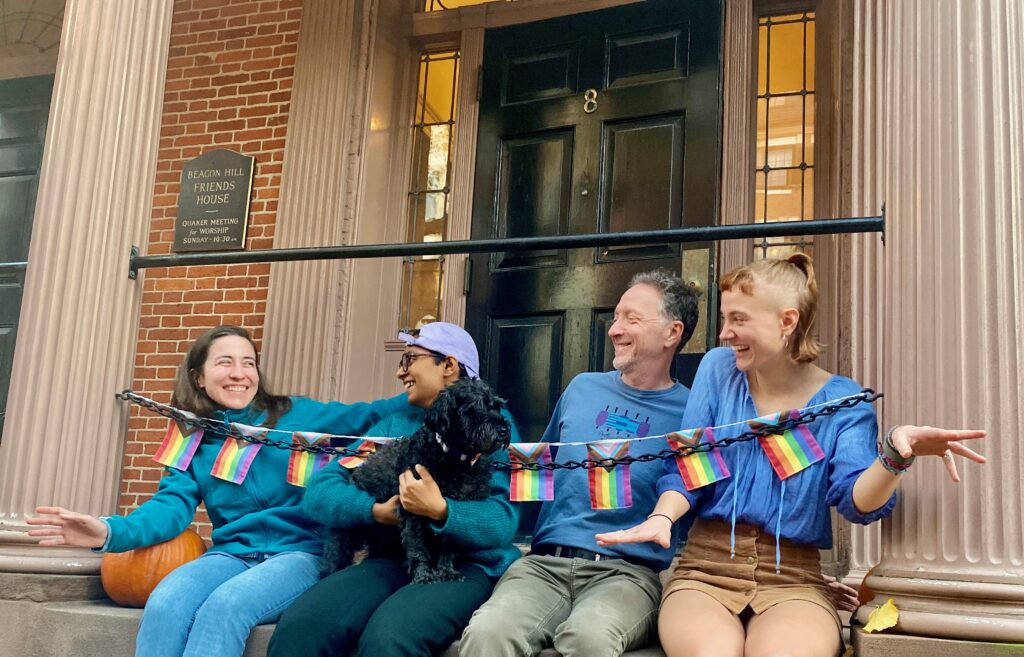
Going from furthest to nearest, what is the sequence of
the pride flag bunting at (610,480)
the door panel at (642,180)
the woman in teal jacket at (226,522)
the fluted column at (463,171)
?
the fluted column at (463,171), the door panel at (642,180), the pride flag bunting at (610,480), the woman in teal jacket at (226,522)

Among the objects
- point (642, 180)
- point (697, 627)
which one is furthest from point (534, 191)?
point (697, 627)

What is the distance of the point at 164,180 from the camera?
689 centimetres

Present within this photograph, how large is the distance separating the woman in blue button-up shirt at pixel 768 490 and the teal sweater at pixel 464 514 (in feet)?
1.96

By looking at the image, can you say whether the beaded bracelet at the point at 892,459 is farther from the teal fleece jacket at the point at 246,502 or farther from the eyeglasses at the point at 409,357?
the teal fleece jacket at the point at 246,502

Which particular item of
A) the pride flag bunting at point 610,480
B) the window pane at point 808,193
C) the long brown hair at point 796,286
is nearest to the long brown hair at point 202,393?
the pride flag bunting at point 610,480

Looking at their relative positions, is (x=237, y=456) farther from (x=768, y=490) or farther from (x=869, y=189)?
(x=869, y=189)

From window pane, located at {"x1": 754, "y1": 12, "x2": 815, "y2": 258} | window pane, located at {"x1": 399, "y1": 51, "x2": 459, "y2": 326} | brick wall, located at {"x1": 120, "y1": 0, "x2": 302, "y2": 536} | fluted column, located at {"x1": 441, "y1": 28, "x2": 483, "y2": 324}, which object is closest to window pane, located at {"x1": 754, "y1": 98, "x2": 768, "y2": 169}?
window pane, located at {"x1": 754, "y1": 12, "x2": 815, "y2": 258}

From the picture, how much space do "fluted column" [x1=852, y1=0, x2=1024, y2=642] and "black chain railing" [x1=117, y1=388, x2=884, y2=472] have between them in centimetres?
16

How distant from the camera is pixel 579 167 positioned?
6074mm

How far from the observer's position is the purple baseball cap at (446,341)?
A: 4.04 metres

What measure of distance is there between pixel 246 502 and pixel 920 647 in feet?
8.31

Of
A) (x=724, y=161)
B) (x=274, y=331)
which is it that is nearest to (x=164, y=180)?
(x=274, y=331)

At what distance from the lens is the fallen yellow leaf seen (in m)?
2.88

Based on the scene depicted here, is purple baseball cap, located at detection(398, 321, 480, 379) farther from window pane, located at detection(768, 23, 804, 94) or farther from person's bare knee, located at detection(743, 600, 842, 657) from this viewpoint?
window pane, located at detection(768, 23, 804, 94)
